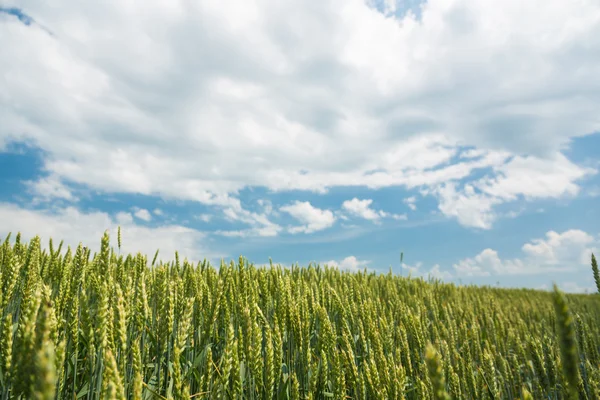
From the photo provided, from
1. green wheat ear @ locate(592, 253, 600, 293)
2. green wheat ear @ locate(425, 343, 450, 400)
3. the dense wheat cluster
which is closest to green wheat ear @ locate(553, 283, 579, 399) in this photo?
the dense wheat cluster

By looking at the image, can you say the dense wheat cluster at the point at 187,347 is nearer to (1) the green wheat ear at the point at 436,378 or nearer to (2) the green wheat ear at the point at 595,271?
(1) the green wheat ear at the point at 436,378

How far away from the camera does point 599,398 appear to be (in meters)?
2.45

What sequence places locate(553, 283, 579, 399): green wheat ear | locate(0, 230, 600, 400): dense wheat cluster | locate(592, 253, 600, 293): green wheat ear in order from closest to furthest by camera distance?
locate(553, 283, 579, 399): green wheat ear < locate(0, 230, 600, 400): dense wheat cluster < locate(592, 253, 600, 293): green wheat ear

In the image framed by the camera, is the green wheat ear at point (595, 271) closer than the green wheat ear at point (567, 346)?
No

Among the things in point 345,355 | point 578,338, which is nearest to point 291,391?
point 345,355

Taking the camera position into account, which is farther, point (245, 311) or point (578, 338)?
point (578, 338)

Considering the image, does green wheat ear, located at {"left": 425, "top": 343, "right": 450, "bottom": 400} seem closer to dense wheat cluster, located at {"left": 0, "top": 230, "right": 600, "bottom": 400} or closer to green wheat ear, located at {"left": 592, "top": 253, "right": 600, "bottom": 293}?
dense wheat cluster, located at {"left": 0, "top": 230, "right": 600, "bottom": 400}

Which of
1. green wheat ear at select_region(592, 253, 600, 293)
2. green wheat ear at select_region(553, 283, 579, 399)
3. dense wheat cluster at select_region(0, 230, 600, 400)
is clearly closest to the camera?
green wheat ear at select_region(553, 283, 579, 399)

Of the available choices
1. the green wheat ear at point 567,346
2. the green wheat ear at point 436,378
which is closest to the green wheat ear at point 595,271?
the green wheat ear at point 567,346

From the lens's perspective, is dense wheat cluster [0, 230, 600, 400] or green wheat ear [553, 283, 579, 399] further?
dense wheat cluster [0, 230, 600, 400]

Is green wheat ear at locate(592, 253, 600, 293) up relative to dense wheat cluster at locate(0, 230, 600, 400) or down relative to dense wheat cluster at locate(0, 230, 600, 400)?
up

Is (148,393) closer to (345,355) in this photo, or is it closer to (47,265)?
(345,355)

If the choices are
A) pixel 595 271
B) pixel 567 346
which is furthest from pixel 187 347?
pixel 595 271

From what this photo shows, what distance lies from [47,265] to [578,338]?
4601 mm
